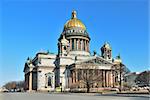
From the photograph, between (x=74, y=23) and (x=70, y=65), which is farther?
(x=74, y=23)

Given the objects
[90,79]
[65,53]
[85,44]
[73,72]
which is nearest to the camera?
[90,79]

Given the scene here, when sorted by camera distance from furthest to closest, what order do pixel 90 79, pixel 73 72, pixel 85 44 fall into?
pixel 85 44 < pixel 73 72 < pixel 90 79

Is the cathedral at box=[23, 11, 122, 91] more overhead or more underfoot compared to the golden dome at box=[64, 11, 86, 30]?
more underfoot

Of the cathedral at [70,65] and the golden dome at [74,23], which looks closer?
the cathedral at [70,65]

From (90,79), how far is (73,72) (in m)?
19.2

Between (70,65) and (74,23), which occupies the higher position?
(74,23)

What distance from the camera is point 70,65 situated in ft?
306

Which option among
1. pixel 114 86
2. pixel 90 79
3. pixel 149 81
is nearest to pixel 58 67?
pixel 114 86

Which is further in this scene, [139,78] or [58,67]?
[139,78]

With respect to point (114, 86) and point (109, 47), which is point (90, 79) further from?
point (109, 47)

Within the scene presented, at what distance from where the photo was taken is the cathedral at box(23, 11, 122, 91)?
90375 mm

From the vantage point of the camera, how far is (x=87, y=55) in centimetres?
10300

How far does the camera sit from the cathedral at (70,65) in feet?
297

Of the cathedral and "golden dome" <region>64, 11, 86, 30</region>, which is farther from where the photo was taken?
"golden dome" <region>64, 11, 86, 30</region>
